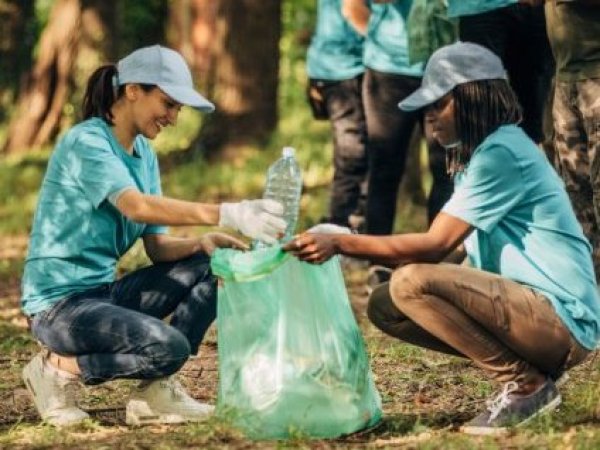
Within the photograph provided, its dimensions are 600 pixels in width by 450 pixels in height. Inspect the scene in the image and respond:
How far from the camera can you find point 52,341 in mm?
5488

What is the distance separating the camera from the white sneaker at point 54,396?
550 centimetres

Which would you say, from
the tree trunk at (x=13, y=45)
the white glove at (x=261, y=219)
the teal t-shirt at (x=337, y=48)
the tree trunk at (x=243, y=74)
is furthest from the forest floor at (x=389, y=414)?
the tree trunk at (x=13, y=45)

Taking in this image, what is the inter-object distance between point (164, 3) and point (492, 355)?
19917 millimetres

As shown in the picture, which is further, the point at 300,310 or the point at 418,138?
the point at 418,138

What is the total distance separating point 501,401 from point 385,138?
10.2 feet

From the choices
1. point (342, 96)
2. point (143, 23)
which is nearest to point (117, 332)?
point (342, 96)

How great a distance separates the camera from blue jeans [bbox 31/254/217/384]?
537cm

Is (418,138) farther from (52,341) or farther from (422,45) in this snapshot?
(52,341)

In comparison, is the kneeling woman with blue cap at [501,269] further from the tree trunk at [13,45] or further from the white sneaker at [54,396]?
the tree trunk at [13,45]

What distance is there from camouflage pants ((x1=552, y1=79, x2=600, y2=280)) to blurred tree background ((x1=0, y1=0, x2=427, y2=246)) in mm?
3483

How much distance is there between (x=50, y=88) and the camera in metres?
16.4

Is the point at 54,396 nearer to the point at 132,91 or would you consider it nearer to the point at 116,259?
the point at 116,259

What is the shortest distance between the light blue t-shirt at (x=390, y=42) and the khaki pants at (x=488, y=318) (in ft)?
9.49

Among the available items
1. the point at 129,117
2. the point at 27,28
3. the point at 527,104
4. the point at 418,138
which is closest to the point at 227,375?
the point at 129,117
